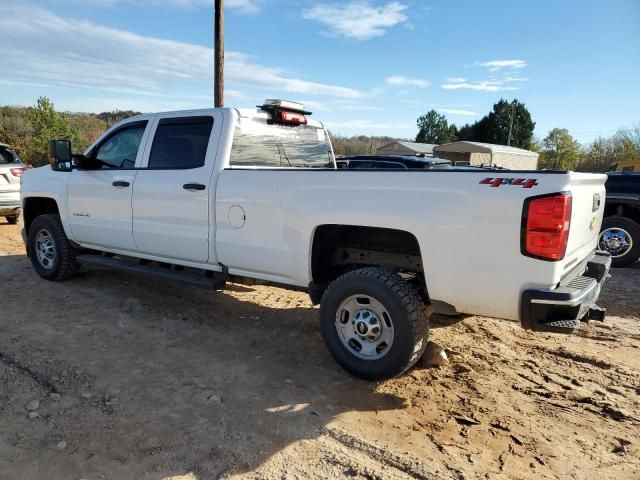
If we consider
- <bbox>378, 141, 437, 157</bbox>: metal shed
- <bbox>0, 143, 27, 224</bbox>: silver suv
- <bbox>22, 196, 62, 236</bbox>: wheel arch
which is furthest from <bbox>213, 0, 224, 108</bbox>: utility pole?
<bbox>378, 141, 437, 157</bbox>: metal shed

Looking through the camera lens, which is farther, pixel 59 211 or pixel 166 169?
pixel 59 211

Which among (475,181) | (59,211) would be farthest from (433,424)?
(59,211)

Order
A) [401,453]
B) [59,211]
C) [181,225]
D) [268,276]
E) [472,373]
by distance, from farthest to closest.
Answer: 1. [59,211]
2. [181,225]
3. [268,276]
4. [472,373]
5. [401,453]

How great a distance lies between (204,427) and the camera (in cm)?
296

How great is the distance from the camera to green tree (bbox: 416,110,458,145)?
6544 centimetres

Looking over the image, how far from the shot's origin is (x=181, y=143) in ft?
15.3

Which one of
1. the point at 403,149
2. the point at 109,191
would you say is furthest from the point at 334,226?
the point at 403,149

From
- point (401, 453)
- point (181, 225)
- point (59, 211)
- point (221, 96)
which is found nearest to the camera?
point (401, 453)

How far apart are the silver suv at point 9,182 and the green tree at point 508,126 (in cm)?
5744

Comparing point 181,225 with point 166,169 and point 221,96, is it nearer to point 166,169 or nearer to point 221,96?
point 166,169

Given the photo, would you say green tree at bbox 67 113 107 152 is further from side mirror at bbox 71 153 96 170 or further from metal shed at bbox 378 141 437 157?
metal shed at bbox 378 141 437 157

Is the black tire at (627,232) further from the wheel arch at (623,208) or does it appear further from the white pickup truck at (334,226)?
the white pickup truck at (334,226)

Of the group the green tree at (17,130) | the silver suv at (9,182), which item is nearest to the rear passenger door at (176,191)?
the silver suv at (9,182)

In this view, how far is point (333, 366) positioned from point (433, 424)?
104cm
